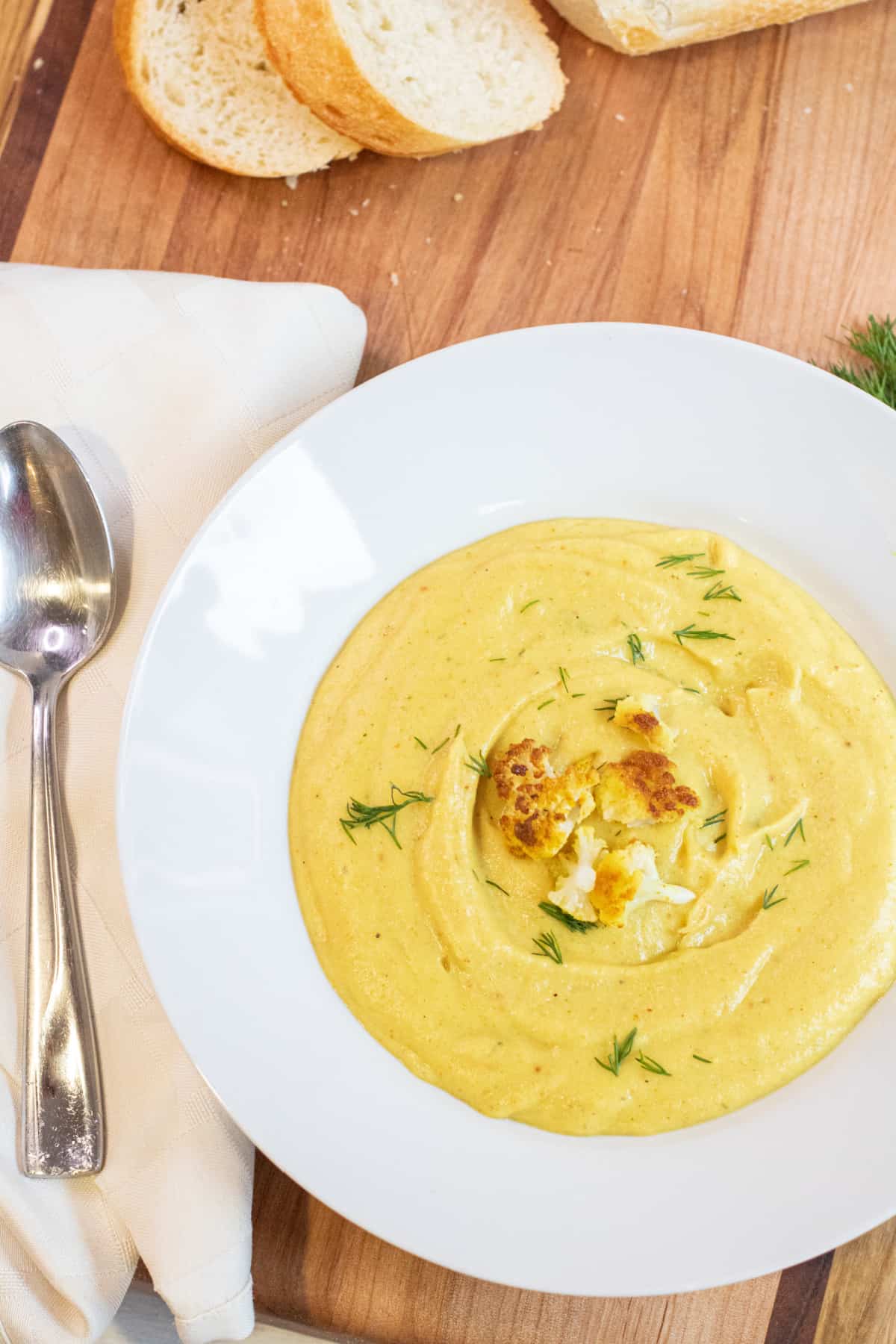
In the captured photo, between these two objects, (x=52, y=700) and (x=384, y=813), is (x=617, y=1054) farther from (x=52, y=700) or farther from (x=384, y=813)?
(x=52, y=700)

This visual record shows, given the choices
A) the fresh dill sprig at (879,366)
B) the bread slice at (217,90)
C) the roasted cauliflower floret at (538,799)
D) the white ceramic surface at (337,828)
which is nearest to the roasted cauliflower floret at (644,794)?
the roasted cauliflower floret at (538,799)

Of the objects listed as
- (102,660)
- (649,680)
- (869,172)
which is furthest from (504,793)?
(869,172)

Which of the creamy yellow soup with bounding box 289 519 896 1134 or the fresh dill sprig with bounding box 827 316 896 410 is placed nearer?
the creamy yellow soup with bounding box 289 519 896 1134

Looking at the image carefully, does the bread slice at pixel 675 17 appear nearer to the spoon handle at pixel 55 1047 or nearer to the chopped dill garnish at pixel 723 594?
the chopped dill garnish at pixel 723 594

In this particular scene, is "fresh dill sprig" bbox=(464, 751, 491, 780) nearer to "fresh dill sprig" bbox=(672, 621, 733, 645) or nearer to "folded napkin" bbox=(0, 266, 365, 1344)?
"fresh dill sprig" bbox=(672, 621, 733, 645)

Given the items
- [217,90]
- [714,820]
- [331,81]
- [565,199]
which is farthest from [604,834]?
[217,90]

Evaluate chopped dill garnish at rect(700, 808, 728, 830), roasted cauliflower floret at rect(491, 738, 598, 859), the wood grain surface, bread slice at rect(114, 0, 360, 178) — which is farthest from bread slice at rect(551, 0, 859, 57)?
chopped dill garnish at rect(700, 808, 728, 830)
